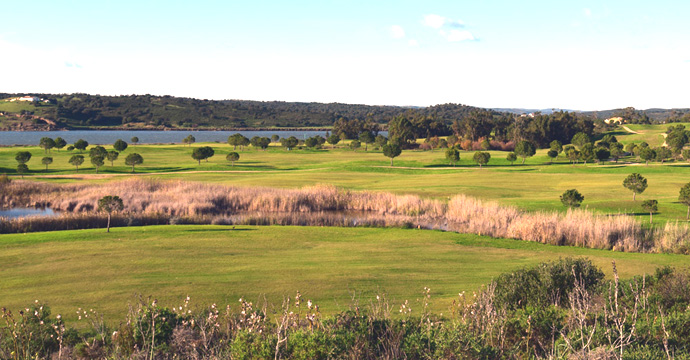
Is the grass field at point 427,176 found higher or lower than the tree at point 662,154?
lower

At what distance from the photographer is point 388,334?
35.0 feet

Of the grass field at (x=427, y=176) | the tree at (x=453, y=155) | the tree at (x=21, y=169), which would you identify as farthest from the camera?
the tree at (x=453, y=155)

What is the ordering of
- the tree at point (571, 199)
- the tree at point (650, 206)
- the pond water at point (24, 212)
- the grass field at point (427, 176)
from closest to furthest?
the tree at point (650, 206)
the tree at point (571, 199)
the pond water at point (24, 212)
the grass field at point (427, 176)

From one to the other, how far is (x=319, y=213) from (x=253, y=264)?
1993 centimetres

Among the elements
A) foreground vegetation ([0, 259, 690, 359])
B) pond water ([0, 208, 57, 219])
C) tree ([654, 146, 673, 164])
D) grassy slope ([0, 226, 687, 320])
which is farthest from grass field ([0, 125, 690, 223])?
foreground vegetation ([0, 259, 690, 359])

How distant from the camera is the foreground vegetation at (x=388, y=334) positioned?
9016 millimetres

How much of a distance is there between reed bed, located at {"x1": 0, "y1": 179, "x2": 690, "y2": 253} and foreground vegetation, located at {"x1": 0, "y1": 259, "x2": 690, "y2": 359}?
14.8m

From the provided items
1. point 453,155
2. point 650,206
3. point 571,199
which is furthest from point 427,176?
point 650,206

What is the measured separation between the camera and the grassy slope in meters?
16.6

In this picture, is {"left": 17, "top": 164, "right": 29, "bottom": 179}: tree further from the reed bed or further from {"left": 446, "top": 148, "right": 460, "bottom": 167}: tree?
{"left": 446, "top": 148, "right": 460, "bottom": 167}: tree

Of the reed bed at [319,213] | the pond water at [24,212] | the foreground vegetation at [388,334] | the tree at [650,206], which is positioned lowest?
the pond water at [24,212]

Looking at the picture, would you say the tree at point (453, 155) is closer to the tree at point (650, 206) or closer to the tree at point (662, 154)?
the tree at point (662, 154)

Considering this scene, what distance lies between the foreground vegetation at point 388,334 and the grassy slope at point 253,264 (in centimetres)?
234

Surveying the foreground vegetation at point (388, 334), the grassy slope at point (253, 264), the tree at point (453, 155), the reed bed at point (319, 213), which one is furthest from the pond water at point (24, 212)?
the tree at point (453, 155)
